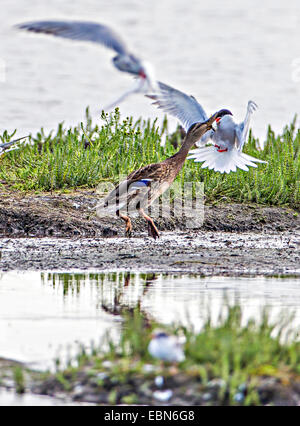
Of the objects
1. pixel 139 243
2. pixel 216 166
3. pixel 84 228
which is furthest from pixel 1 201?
pixel 216 166

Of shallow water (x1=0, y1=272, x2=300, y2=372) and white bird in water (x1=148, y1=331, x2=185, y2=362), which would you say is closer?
white bird in water (x1=148, y1=331, x2=185, y2=362)

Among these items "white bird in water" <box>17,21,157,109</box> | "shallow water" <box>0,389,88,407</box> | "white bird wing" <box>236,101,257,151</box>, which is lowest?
"shallow water" <box>0,389,88,407</box>

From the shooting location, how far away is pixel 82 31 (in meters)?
→ 8.35

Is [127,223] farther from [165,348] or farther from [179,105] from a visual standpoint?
[165,348]

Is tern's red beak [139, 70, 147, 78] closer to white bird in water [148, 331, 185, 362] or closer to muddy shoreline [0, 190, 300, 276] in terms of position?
muddy shoreline [0, 190, 300, 276]

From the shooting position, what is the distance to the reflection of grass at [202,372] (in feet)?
15.4

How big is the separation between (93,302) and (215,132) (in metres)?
5.23

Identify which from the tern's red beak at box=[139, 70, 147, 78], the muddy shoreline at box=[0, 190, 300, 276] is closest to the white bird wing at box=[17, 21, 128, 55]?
the tern's red beak at box=[139, 70, 147, 78]

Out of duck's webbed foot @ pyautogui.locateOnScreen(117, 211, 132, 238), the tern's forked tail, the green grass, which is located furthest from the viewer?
the green grass

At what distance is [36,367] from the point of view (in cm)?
522

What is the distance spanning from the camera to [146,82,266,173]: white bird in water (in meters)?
11.5

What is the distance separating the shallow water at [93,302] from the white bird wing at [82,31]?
2224 mm

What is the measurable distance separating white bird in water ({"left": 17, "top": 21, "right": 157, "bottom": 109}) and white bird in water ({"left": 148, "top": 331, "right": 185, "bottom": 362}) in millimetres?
3727

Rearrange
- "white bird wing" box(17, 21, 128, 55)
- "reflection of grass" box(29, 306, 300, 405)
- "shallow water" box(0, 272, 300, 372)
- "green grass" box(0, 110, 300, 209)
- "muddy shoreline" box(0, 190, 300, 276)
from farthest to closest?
"green grass" box(0, 110, 300, 209)
"muddy shoreline" box(0, 190, 300, 276)
"white bird wing" box(17, 21, 128, 55)
"shallow water" box(0, 272, 300, 372)
"reflection of grass" box(29, 306, 300, 405)
